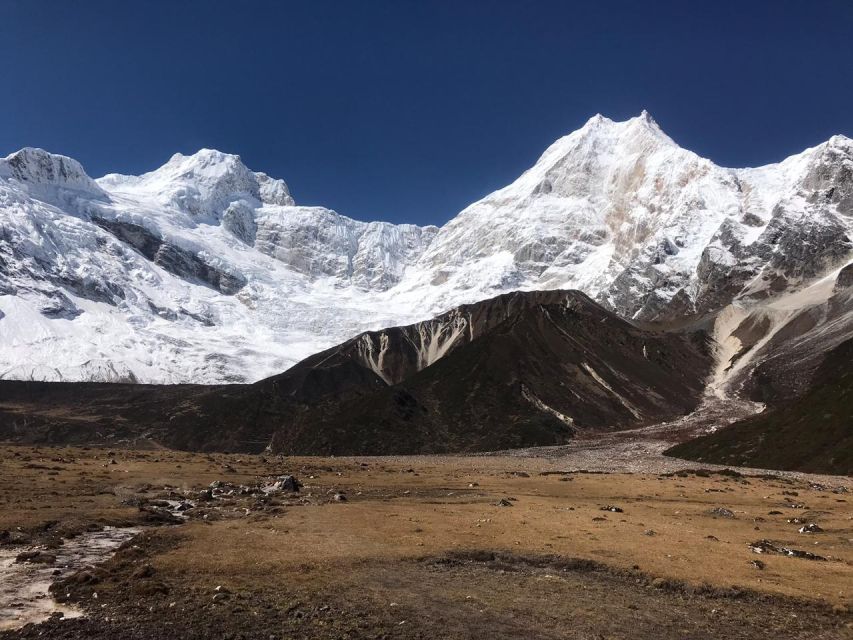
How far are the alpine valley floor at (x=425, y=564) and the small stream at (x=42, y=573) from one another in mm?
188

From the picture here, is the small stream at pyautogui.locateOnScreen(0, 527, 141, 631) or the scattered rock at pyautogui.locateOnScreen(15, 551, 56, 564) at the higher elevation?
the scattered rock at pyautogui.locateOnScreen(15, 551, 56, 564)

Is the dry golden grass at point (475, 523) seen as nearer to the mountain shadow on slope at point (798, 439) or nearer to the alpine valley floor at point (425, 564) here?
the alpine valley floor at point (425, 564)

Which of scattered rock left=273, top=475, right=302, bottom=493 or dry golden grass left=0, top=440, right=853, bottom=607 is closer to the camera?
dry golden grass left=0, top=440, right=853, bottom=607

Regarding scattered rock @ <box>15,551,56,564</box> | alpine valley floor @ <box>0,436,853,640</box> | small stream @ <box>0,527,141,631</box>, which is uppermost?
scattered rock @ <box>15,551,56,564</box>

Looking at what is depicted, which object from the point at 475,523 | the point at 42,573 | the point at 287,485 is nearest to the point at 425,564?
the point at 475,523

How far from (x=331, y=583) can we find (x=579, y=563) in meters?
11.2

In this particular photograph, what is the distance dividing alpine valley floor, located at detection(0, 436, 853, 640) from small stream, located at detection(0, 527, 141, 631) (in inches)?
7.4

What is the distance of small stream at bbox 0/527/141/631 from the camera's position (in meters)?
20.1

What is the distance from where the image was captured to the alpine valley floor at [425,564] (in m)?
20.4

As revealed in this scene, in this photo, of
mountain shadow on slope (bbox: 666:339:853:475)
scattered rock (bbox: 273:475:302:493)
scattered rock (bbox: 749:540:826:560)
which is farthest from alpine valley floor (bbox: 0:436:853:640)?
mountain shadow on slope (bbox: 666:339:853:475)

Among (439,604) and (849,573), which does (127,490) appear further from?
(849,573)

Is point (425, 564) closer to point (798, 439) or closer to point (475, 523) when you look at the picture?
point (475, 523)

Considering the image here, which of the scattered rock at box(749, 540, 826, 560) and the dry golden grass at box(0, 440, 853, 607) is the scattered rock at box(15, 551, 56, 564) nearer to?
the dry golden grass at box(0, 440, 853, 607)

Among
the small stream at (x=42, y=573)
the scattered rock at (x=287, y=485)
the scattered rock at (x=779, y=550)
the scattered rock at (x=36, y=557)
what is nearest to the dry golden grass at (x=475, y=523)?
the scattered rock at (x=779, y=550)
